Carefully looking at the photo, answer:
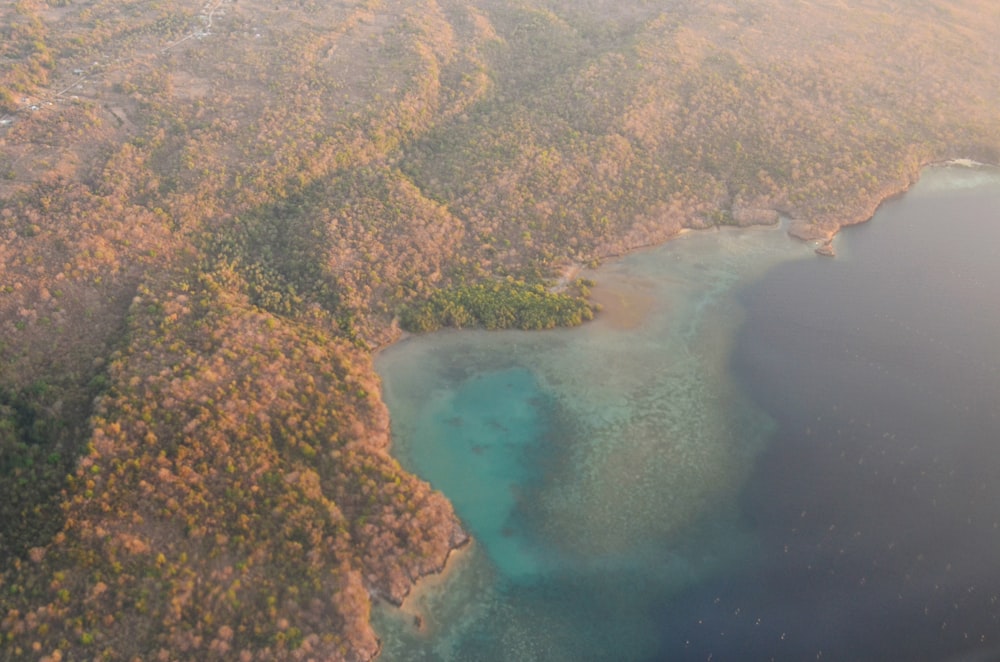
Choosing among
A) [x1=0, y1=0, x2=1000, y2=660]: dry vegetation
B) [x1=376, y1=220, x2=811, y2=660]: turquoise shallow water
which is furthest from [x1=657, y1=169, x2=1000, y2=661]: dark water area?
[x1=0, y1=0, x2=1000, y2=660]: dry vegetation

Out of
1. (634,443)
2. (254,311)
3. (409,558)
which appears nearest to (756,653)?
(634,443)

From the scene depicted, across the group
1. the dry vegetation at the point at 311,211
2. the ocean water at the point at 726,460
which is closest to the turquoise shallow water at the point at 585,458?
the ocean water at the point at 726,460

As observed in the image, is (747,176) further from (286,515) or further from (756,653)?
(286,515)

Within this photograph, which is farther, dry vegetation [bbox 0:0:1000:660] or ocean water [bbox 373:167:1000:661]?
ocean water [bbox 373:167:1000:661]

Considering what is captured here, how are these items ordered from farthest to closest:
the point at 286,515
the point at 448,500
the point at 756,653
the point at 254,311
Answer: the point at 254,311, the point at 448,500, the point at 286,515, the point at 756,653

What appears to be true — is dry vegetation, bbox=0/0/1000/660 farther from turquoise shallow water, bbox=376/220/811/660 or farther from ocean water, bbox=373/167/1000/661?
ocean water, bbox=373/167/1000/661
